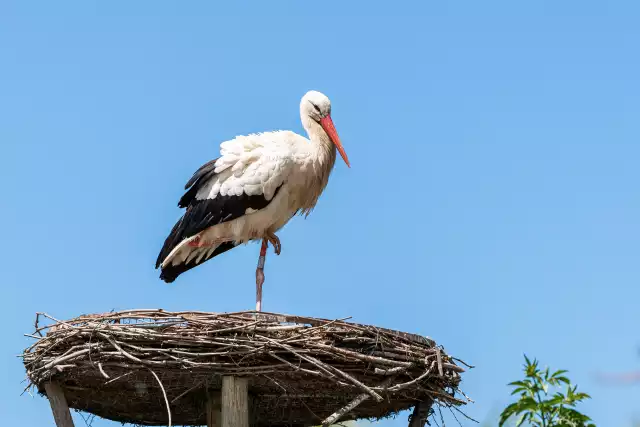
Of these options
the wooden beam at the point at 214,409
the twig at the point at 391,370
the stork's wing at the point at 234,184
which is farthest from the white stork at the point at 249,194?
the twig at the point at 391,370

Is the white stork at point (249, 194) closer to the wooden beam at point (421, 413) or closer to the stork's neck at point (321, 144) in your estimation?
the stork's neck at point (321, 144)

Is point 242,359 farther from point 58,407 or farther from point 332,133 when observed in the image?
point 332,133

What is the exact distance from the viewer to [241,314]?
6.75m

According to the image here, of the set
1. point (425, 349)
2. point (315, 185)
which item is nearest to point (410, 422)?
point (425, 349)

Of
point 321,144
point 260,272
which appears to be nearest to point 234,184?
point 260,272

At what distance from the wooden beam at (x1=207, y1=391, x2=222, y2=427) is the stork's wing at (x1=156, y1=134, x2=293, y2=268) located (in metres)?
1.40

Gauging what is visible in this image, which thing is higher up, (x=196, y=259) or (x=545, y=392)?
(x=196, y=259)

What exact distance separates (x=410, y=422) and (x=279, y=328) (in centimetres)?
127

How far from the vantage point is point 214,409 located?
730 cm

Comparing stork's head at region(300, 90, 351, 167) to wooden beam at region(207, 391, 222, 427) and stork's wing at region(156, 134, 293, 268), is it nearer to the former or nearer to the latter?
stork's wing at region(156, 134, 293, 268)

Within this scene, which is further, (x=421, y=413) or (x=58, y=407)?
(x=421, y=413)

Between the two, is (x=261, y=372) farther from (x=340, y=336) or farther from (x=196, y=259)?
(x=196, y=259)

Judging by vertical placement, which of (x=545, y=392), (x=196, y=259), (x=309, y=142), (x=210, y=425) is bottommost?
(x=545, y=392)

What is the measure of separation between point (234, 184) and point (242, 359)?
6.22 ft
